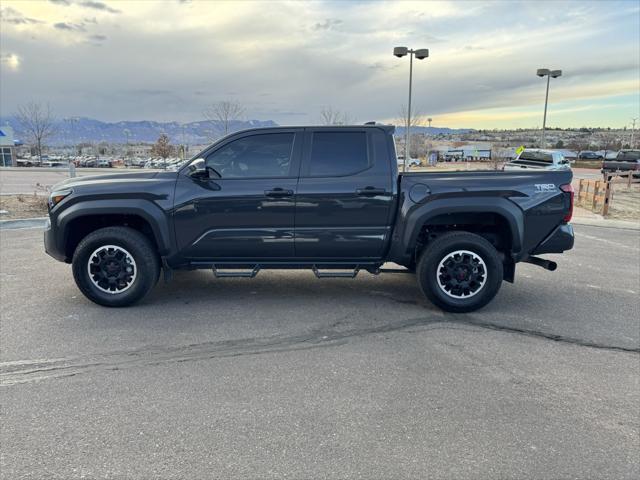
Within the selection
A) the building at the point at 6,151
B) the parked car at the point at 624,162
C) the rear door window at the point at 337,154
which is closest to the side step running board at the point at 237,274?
the rear door window at the point at 337,154

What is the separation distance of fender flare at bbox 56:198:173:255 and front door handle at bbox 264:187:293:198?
112cm

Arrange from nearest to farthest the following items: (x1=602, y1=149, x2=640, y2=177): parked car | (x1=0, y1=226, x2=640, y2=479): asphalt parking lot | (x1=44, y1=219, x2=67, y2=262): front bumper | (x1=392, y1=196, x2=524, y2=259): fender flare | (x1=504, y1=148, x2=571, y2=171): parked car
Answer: (x1=0, y1=226, x2=640, y2=479): asphalt parking lot → (x1=392, y1=196, x2=524, y2=259): fender flare → (x1=44, y1=219, x2=67, y2=262): front bumper → (x1=504, y1=148, x2=571, y2=171): parked car → (x1=602, y1=149, x2=640, y2=177): parked car

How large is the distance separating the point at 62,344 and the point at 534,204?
4825 millimetres

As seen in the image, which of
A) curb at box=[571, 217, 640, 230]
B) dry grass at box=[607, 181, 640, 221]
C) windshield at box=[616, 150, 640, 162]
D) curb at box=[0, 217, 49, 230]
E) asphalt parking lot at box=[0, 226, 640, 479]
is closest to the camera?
asphalt parking lot at box=[0, 226, 640, 479]

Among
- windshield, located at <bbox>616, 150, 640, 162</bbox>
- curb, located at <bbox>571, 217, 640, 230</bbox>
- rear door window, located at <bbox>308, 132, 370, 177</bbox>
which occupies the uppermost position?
windshield, located at <bbox>616, 150, 640, 162</bbox>

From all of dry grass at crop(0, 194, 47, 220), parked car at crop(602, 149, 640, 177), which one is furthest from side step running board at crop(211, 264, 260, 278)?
parked car at crop(602, 149, 640, 177)

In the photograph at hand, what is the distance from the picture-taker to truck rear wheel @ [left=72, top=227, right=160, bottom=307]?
477cm

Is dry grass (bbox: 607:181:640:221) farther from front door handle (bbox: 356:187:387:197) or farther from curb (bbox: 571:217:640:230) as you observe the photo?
front door handle (bbox: 356:187:387:197)

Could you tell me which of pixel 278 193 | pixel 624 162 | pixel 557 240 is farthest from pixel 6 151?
pixel 557 240

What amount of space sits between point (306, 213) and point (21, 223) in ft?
27.1

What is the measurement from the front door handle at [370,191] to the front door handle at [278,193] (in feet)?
2.41

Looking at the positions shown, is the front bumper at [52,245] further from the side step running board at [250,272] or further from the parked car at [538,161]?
the parked car at [538,161]

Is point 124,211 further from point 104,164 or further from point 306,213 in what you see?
point 104,164

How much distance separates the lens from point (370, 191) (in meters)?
4.78
